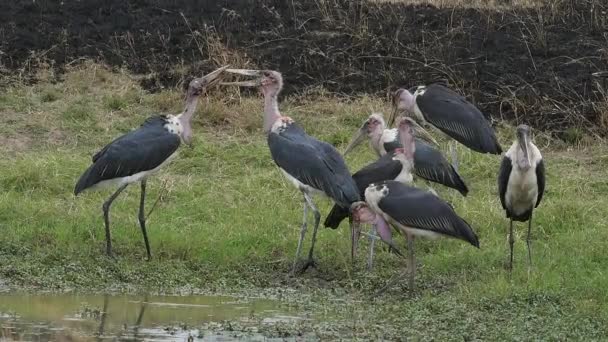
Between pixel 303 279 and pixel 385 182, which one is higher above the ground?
pixel 385 182

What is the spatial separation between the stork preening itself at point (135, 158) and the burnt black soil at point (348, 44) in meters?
3.79

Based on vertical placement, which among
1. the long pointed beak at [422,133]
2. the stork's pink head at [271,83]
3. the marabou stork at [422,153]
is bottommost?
the marabou stork at [422,153]

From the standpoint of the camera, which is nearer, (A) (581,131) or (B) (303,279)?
(B) (303,279)

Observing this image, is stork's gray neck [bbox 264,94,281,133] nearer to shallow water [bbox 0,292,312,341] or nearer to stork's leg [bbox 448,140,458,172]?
shallow water [bbox 0,292,312,341]

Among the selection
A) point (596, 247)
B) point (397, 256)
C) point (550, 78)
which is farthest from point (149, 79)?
point (596, 247)

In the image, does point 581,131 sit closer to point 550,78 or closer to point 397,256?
point 550,78

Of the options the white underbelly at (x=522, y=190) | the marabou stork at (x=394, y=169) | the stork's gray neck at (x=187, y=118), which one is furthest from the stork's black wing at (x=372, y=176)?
the stork's gray neck at (x=187, y=118)

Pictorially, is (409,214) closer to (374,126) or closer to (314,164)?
(314,164)

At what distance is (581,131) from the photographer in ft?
41.2

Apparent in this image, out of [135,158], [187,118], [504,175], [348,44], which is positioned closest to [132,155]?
[135,158]

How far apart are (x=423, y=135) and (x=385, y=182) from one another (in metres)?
0.87

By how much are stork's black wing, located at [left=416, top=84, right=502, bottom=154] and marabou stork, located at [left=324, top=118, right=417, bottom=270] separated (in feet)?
4.44

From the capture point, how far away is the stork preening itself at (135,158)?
9.32m

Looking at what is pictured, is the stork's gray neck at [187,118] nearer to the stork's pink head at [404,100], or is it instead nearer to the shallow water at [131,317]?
the shallow water at [131,317]
